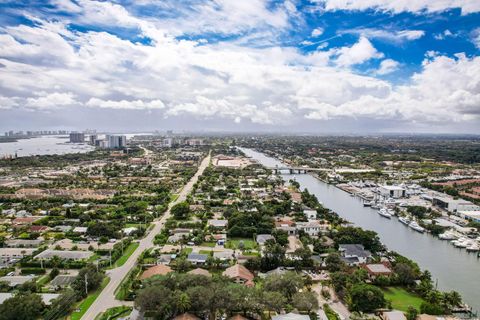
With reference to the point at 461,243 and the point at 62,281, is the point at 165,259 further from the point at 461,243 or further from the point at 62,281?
the point at 461,243

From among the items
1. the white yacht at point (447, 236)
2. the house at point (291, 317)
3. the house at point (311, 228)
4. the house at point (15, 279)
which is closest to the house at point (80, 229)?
the house at point (15, 279)

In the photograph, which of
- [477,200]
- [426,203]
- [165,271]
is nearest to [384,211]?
[426,203]

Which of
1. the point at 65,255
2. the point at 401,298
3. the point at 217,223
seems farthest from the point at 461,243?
the point at 65,255

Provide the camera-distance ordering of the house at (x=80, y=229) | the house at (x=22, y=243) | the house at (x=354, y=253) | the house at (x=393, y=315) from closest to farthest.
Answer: the house at (x=393, y=315), the house at (x=354, y=253), the house at (x=22, y=243), the house at (x=80, y=229)

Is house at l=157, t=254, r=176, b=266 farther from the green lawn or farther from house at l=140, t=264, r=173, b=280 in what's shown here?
the green lawn

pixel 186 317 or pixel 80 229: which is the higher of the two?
pixel 186 317

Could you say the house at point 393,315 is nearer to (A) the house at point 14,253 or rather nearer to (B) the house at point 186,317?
(B) the house at point 186,317

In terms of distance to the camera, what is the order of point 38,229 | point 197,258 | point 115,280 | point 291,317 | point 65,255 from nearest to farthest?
1. point 291,317
2. point 115,280
3. point 197,258
4. point 65,255
5. point 38,229
